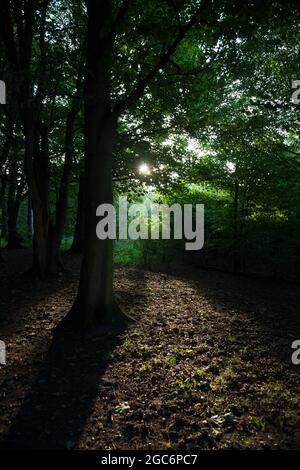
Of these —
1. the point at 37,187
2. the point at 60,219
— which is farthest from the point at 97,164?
the point at 60,219

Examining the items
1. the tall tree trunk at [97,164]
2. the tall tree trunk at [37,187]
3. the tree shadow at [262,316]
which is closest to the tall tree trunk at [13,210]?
the tall tree trunk at [37,187]

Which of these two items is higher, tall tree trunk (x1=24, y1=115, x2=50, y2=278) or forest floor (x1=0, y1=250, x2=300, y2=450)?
tall tree trunk (x1=24, y1=115, x2=50, y2=278)

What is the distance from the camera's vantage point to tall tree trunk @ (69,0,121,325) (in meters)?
7.59

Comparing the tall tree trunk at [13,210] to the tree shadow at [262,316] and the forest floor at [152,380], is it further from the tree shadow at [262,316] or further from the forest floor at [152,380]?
the forest floor at [152,380]

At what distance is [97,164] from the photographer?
769 cm

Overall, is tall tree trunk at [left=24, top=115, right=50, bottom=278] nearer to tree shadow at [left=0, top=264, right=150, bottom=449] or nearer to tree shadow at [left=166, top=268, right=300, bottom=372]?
tree shadow at [left=0, top=264, right=150, bottom=449]

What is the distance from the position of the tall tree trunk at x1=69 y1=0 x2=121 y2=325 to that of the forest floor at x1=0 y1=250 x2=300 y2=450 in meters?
0.70

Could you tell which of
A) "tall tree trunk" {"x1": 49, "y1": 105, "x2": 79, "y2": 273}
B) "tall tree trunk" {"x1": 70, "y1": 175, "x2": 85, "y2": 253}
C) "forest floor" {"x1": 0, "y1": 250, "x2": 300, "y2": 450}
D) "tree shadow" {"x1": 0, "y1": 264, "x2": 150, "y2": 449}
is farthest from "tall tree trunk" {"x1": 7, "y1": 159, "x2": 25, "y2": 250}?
"tree shadow" {"x1": 0, "y1": 264, "x2": 150, "y2": 449}

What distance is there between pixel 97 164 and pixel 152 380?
463 centimetres

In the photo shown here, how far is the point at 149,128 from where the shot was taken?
12.7 meters

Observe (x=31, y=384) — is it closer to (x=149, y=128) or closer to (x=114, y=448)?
(x=114, y=448)

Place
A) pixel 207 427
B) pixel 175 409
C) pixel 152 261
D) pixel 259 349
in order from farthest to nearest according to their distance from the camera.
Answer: pixel 152 261 < pixel 259 349 < pixel 175 409 < pixel 207 427

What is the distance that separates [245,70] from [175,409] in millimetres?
8060

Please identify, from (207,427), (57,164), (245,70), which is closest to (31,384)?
(207,427)
